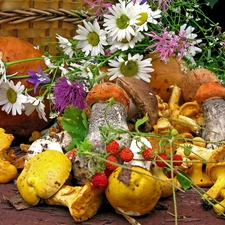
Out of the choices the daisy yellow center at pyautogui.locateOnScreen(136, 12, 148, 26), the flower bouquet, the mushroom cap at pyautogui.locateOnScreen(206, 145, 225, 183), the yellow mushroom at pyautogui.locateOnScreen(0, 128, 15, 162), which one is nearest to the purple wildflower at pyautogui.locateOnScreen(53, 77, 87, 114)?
the flower bouquet

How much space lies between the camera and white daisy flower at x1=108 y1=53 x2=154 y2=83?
72.4 inches

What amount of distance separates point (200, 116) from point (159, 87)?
215mm

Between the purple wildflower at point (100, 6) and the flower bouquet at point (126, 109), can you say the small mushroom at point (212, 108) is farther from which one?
the purple wildflower at point (100, 6)

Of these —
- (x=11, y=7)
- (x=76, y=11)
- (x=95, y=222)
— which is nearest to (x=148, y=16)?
(x=76, y=11)

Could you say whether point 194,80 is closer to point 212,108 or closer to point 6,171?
point 212,108

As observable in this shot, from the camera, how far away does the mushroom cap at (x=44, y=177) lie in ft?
4.33

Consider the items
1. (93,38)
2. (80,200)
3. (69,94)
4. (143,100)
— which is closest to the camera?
(80,200)

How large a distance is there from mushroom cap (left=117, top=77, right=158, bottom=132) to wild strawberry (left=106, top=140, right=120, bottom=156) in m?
0.30

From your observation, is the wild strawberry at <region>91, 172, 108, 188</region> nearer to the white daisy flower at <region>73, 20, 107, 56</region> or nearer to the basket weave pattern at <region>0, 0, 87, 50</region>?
the white daisy flower at <region>73, 20, 107, 56</region>

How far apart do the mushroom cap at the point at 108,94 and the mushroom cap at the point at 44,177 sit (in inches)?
8.5

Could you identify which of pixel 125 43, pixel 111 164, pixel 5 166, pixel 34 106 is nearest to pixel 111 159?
pixel 111 164

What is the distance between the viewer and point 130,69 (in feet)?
6.12

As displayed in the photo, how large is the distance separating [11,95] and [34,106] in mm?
82

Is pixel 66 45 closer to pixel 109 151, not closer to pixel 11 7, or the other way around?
pixel 11 7
